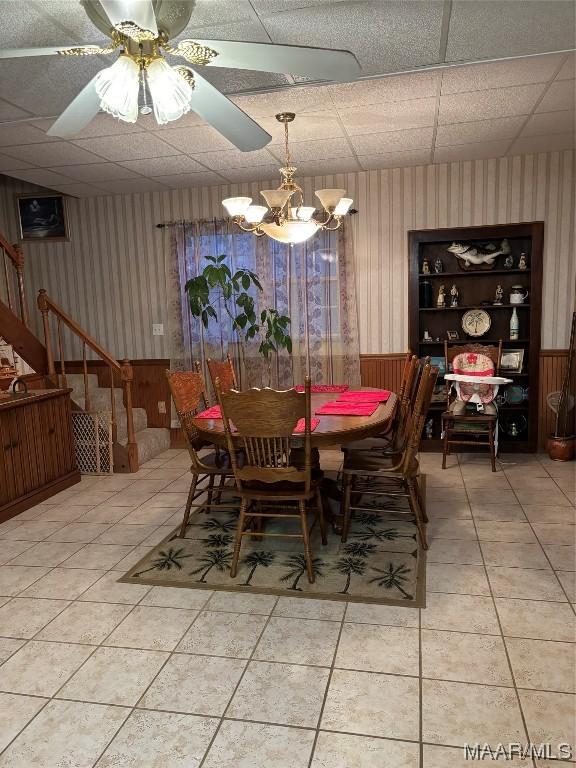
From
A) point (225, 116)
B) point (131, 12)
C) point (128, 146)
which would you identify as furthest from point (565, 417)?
point (131, 12)

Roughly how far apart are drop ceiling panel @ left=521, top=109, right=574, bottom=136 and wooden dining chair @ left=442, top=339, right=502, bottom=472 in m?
1.69

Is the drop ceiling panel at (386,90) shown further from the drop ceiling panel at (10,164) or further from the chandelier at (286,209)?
the drop ceiling panel at (10,164)

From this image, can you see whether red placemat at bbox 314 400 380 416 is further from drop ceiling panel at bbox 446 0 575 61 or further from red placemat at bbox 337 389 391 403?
drop ceiling panel at bbox 446 0 575 61

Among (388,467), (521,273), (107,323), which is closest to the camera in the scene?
(388,467)

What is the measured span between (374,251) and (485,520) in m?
2.80

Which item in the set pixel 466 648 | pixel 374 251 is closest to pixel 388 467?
pixel 466 648

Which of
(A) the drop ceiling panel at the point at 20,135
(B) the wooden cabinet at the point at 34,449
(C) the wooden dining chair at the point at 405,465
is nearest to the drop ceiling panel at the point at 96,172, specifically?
(A) the drop ceiling panel at the point at 20,135

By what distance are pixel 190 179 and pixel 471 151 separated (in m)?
2.50

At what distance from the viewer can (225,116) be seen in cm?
219

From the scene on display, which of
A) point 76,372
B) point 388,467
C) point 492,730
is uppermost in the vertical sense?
point 76,372

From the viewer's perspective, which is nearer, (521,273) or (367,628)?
(367,628)

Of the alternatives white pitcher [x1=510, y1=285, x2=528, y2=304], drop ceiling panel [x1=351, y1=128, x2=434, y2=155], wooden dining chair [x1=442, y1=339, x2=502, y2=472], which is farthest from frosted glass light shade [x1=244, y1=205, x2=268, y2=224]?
white pitcher [x1=510, y1=285, x2=528, y2=304]

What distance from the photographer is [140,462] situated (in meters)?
5.15

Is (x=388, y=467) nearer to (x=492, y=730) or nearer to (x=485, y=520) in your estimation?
(x=485, y=520)
